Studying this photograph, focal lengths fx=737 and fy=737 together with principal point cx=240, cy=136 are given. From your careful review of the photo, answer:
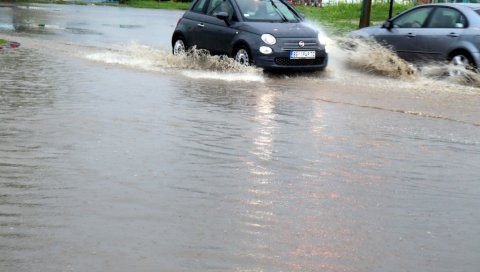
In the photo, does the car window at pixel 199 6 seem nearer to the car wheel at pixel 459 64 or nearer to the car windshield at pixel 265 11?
Answer: the car windshield at pixel 265 11

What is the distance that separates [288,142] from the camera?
7.62 m

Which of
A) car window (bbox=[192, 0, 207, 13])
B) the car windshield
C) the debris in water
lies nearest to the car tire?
car window (bbox=[192, 0, 207, 13])

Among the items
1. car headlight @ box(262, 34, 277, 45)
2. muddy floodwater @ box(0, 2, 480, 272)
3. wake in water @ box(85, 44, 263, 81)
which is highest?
car headlight @ box(262, 34, 277, 45)

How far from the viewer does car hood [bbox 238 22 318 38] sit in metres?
13.5

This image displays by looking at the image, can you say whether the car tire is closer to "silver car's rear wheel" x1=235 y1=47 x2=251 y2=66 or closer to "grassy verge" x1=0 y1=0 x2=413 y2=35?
"silver car's rear wheel" x1=235 y1=47 x2=251 y2=66

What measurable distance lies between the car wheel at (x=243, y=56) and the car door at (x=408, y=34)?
9.34ft

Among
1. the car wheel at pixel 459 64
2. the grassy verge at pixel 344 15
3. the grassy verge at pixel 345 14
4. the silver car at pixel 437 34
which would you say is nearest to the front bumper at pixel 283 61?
the silver car at pixel 437 34

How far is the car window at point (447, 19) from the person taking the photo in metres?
13.0

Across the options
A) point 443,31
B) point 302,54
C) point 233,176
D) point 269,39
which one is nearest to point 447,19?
point 443,31

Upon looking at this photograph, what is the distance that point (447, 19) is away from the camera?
1334 centimetres

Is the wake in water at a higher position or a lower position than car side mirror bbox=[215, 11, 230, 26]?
lower

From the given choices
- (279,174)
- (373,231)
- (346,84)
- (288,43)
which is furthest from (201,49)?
(373,231)

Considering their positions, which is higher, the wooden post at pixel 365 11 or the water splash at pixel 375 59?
the wooden post at pixel 365 11

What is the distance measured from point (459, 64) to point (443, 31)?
762mm
